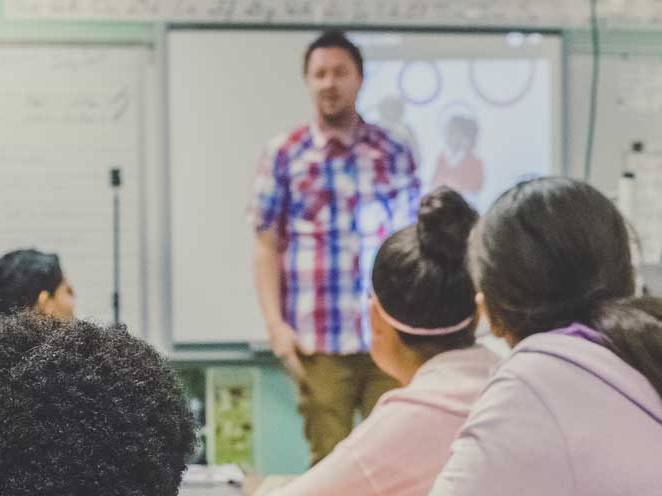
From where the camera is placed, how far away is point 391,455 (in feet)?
4.71

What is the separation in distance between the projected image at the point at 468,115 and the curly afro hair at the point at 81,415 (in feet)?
9.55

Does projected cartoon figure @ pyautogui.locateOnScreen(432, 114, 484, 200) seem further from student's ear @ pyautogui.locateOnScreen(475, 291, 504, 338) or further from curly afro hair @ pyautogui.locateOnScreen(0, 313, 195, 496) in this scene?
curly afro hair @ pyautogui.locateOnScreen(0, 313, 195, 496)

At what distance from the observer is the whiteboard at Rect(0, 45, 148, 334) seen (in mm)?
3418

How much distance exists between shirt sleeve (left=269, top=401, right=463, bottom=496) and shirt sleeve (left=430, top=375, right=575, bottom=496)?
1.17ft

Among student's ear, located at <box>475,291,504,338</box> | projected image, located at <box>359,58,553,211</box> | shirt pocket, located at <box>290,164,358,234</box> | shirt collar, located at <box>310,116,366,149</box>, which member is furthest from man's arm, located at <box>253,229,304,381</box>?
student's ear, located at <box>475,291,504,338</box>

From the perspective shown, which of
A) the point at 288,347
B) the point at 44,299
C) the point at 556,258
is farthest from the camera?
the point at 288,347

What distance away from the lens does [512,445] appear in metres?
1.04

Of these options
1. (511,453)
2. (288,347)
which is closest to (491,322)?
(511,453)

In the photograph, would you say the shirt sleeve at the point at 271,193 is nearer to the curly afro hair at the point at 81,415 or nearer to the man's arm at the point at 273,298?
the man's arm at the point at 273,298

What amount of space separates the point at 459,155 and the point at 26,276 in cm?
182

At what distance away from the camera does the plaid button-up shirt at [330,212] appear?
3.00m

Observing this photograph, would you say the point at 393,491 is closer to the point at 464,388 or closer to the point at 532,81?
the point at 464,388

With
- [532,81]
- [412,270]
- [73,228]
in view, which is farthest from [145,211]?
[412,270]

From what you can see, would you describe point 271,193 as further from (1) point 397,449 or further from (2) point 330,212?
(1) point 397,449
